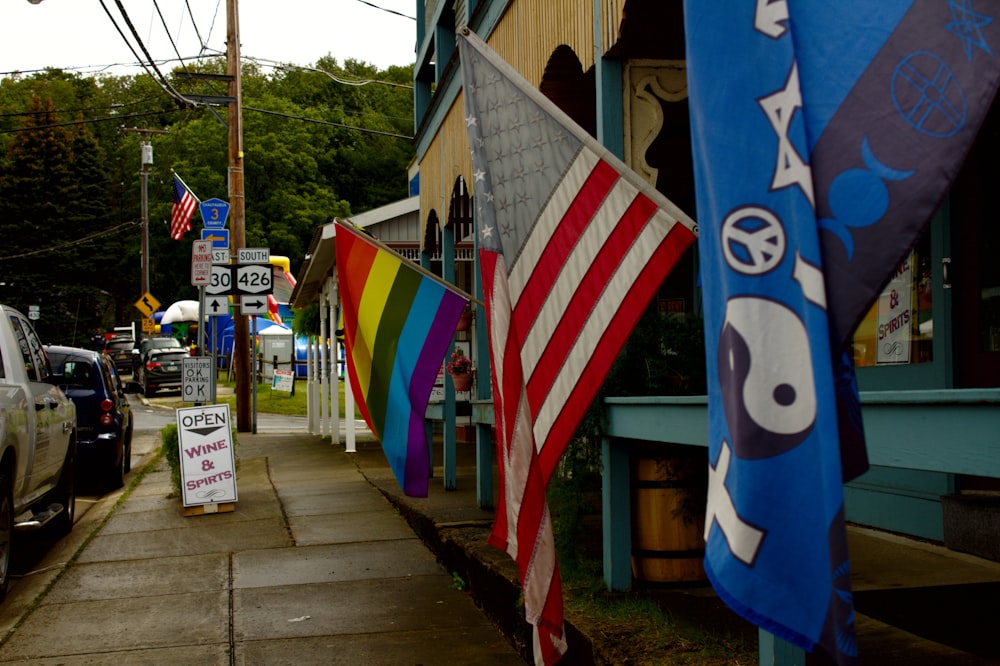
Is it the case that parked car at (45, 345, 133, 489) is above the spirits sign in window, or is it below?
below

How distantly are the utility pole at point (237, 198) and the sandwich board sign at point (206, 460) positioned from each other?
33.8ft

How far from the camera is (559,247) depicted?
4.48m

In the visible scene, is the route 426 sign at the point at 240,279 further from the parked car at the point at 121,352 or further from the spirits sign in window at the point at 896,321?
the parked car at the point at 121,352

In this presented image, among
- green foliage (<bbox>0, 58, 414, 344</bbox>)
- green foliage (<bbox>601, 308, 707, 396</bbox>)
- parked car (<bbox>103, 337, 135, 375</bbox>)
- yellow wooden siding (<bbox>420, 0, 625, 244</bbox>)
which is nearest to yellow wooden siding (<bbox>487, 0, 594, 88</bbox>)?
yellow wooden siding (<bbox>420, 0, 625, 244</bbox>)

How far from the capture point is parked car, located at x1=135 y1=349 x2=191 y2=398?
36344mm

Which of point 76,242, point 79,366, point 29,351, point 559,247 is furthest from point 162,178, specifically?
point 559,247

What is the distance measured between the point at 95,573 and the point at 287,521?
2.41 metres

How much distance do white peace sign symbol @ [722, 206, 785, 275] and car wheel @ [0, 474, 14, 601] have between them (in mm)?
6740

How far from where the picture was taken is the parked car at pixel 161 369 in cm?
3634

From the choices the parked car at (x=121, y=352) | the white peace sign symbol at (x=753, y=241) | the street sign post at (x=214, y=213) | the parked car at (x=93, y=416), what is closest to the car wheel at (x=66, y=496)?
the parked car at (x=93, y=416)

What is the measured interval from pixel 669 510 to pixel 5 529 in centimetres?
486

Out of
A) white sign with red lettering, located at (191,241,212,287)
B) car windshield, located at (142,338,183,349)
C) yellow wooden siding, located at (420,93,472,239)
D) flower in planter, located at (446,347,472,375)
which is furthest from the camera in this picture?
car windshield, located at (142,338,183,349)

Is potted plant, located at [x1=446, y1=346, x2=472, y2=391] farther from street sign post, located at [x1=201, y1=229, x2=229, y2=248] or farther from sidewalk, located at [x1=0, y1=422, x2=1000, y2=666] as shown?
street sign post, located at [x1=201, y1=229, x2=229, y2=248]

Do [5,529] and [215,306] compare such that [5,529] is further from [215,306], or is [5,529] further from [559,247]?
[215,306]
